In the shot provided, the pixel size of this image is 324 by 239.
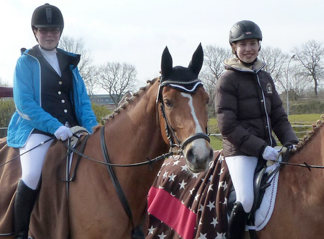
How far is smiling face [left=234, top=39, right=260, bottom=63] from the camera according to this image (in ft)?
14.2

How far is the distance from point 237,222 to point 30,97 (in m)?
2.49

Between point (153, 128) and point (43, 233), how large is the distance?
4.96 feet

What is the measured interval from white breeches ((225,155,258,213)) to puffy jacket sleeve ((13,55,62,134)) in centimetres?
187

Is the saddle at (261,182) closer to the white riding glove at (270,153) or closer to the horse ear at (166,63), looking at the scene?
the white riding glove at (270,153)

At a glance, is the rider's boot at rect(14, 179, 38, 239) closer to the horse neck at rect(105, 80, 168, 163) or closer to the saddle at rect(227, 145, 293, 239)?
the horse neck at rect(105, 80, 168, 163)

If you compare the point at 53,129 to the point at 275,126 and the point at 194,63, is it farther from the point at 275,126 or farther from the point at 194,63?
the point at 275,126

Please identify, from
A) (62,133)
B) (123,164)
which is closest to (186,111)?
(123,164)

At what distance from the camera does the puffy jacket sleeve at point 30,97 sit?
3881mm

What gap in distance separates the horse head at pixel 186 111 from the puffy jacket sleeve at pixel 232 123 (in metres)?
0.78

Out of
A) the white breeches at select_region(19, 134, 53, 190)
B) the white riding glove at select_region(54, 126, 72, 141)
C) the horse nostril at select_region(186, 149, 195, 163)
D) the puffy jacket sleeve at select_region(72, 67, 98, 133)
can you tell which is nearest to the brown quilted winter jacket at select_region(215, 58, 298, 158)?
the horse nostril at select_region(186, 149, 195, 163)

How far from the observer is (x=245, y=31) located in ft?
14.0

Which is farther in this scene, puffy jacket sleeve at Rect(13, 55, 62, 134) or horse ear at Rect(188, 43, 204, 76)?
puffy jacket sleeve at Rect(13, 55, 62, 134)

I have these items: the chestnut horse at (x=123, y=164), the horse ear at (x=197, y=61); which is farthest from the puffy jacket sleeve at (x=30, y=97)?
the horse ear at (x=197, y=61)

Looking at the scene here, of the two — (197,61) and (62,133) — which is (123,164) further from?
(197,61)
